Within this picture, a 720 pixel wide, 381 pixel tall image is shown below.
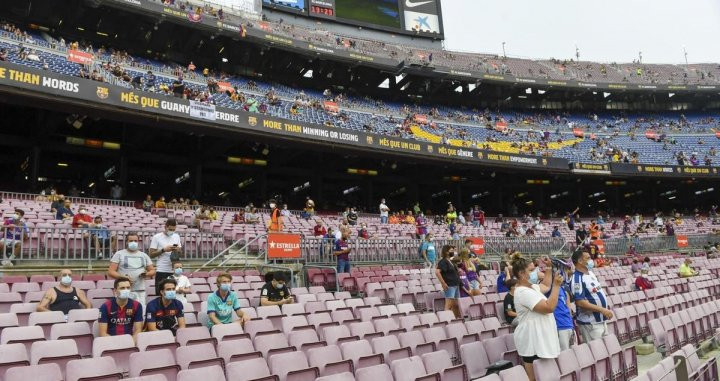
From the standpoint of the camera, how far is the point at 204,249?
42.0 ft

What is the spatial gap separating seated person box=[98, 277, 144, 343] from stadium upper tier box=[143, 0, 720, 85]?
3104 centimetres

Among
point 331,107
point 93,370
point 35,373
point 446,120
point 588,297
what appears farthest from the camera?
point 446,120

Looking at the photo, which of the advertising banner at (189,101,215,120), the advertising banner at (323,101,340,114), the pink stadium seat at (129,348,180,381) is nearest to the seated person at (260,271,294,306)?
the pink stadium seat at (129,348,180,381)

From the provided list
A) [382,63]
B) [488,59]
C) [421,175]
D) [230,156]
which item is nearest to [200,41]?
[230,156]

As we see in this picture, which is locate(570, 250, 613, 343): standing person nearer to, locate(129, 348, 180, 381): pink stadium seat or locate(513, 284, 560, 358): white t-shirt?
locate(513, 284, 560, 358): white t-shirt

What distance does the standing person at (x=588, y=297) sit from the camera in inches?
247

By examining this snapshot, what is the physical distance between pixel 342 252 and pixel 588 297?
7093 millimetres

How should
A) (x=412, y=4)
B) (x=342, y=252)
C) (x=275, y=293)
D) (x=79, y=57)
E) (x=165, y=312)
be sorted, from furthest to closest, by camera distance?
(x=412, y=4) < (x=79, y=57) < (x=342, y=252) < (x=275, y=293) < (x=165, y=312)

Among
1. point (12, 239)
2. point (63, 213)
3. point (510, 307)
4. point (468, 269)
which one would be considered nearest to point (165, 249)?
point (12, 239)

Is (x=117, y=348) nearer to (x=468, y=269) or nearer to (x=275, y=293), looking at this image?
(x=275, y=293)

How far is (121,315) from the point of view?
6.23 metres

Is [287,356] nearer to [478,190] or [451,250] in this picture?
[451,250]

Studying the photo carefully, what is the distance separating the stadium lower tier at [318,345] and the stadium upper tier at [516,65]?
97.5 feet

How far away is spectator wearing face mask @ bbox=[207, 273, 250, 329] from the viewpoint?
714 cm
